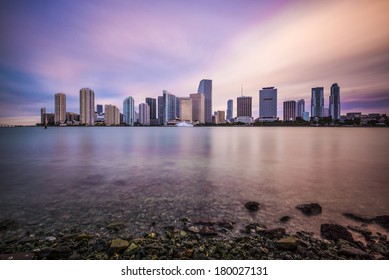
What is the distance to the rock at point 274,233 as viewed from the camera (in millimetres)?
3899

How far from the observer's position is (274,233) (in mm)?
3990

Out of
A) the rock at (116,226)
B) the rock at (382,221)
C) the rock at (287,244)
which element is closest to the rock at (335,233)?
the rock at (287,244)

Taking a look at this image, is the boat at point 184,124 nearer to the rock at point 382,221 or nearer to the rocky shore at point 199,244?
the rock at point 382,221

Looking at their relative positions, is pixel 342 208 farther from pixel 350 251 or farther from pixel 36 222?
pixel 36 222

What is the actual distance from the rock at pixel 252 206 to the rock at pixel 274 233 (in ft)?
3.77

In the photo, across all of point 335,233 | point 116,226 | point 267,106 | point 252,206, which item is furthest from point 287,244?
point 267,106

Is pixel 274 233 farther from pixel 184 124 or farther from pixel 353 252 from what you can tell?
pixel 184 124

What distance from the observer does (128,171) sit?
10.4 m

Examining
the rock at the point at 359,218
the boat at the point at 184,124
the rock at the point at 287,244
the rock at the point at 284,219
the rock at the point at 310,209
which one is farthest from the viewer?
the boat at the point at 184,124

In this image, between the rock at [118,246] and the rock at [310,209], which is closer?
the rock at [118,246]

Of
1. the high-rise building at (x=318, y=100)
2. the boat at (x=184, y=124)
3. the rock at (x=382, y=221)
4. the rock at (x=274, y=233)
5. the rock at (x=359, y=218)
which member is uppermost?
the boat at (x=184, y=124)

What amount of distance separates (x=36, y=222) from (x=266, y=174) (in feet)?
30.4

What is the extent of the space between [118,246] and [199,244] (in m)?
1.50
